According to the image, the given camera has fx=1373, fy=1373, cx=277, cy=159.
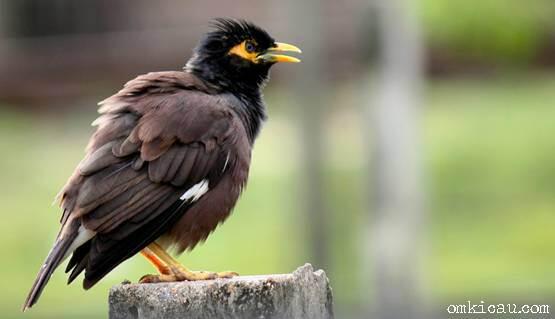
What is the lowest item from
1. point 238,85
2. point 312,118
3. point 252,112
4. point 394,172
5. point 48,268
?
point 394,172

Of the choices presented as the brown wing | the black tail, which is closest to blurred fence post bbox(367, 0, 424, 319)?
the brown wing

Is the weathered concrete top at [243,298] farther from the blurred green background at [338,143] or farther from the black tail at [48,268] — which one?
the blurred green background at [338,143]

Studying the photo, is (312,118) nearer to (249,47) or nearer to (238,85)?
(249,47)

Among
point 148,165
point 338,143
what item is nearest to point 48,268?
point 148,165

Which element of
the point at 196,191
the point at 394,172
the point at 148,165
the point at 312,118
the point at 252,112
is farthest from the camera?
the point at 312,118

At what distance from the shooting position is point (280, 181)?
17.0 meters

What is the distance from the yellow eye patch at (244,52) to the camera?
8.17 metres

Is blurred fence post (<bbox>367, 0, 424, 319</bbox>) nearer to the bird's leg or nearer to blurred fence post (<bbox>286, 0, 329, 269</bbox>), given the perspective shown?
blurred fence post (<bbox>286, 0, 329, 269</bbox>)

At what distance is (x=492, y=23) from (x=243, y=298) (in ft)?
28.5

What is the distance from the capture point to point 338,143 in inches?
674

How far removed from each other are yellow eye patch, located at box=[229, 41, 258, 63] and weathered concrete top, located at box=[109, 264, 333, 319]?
2.75 meters

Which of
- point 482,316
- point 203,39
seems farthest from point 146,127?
point 482,316

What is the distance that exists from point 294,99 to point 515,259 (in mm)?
4106

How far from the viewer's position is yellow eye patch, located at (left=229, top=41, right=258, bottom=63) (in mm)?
8172
